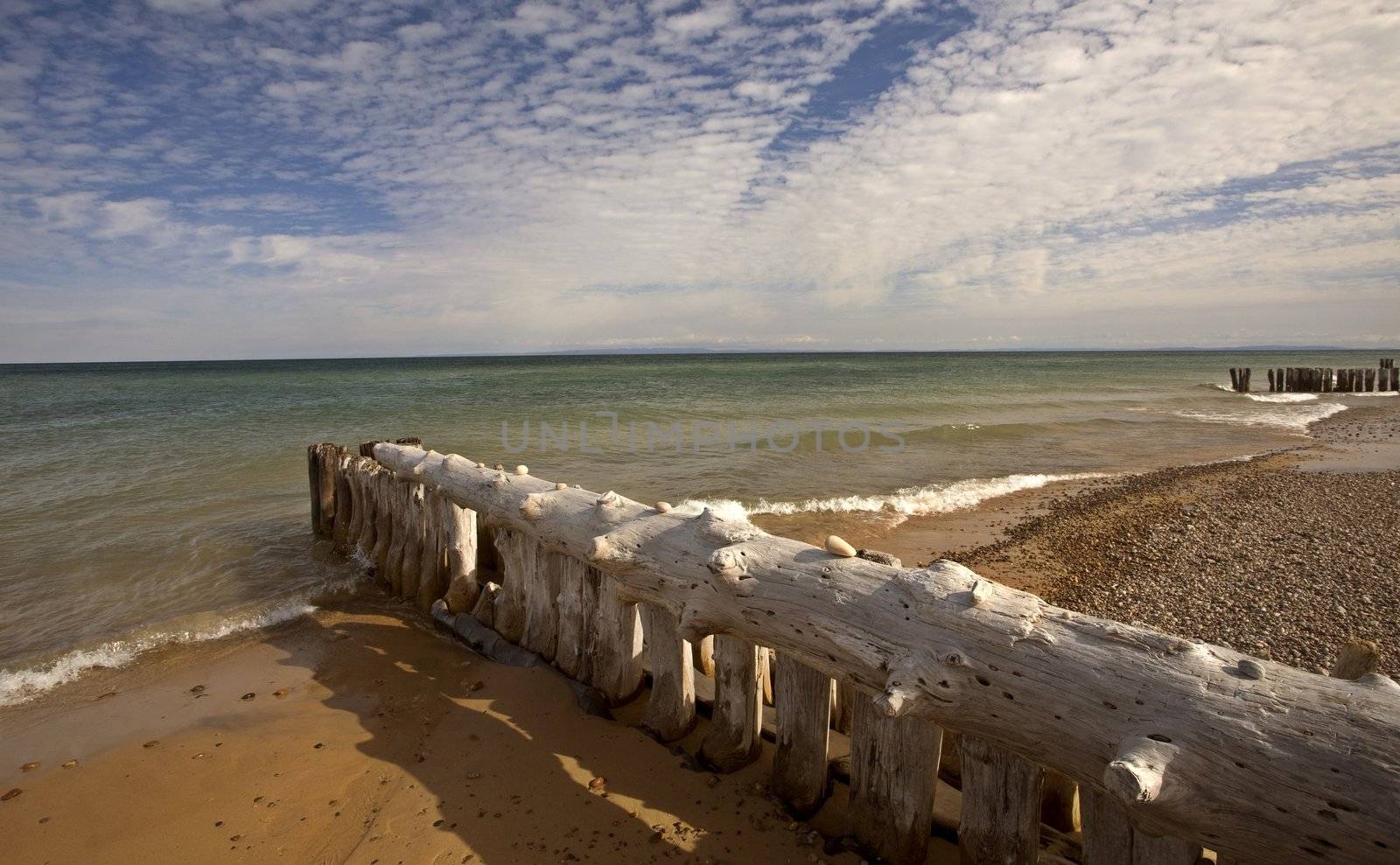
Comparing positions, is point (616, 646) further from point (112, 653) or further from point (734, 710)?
point (112, 653)

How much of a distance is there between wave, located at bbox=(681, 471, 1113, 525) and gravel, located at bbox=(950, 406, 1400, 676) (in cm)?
133

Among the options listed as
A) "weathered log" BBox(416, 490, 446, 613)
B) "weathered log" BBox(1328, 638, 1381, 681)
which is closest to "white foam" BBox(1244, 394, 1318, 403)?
"weathered log" BBox(1328, 638, 1381, 681)

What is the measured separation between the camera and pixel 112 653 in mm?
6113

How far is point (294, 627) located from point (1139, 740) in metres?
7.12

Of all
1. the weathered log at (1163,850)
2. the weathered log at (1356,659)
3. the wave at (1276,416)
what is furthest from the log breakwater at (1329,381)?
the weathered log at (1163,850)

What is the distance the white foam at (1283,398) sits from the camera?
32.2 metres

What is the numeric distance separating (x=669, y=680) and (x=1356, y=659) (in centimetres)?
342

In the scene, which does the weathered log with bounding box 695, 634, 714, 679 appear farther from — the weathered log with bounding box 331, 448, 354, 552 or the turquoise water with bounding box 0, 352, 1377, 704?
the weathered log with bounding box 331, 448, 354, 552

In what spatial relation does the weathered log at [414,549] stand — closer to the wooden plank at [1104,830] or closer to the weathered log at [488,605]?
the weathered log at [488,605]

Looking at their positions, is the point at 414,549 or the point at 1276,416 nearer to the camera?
the point at 414,549

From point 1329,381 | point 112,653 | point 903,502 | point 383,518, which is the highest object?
point 1329,381

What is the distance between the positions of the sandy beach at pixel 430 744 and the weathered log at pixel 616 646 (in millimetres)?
166

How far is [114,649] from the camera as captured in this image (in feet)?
20.2

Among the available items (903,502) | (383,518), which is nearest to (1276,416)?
(903,502)
